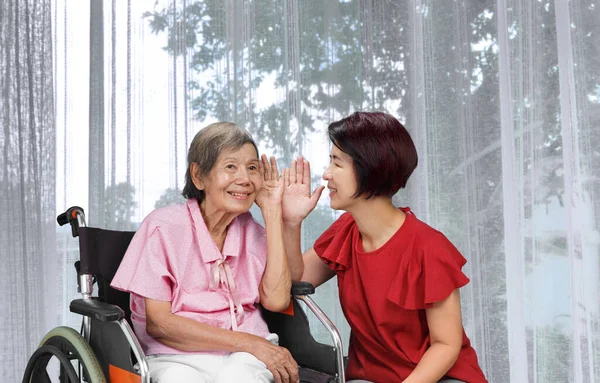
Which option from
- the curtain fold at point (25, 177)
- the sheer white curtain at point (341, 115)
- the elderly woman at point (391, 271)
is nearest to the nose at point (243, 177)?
the elderly woman at point (391, 271)

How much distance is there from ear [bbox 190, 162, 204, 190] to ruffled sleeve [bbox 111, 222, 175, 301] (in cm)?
19

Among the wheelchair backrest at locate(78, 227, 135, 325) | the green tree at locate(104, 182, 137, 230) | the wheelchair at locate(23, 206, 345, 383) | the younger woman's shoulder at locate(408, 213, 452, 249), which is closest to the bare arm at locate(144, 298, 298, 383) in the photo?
the wheelchair at locate(23, 206, 345, 383)

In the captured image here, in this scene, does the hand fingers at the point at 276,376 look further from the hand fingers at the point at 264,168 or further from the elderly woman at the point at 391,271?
the hand fingers at the point at 264,168

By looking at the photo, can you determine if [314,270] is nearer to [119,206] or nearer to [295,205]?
[295,205]

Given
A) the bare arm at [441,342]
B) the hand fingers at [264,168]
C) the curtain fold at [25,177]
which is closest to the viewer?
the bare arm at [441,342]

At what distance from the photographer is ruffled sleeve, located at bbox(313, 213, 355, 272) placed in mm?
1899

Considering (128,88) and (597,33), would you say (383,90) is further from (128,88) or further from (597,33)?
(128,88)

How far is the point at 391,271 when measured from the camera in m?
1.76

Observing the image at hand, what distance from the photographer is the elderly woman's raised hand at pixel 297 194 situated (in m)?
1.97

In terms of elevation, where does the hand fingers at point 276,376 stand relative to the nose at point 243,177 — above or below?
below

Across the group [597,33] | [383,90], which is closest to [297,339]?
[383,90]

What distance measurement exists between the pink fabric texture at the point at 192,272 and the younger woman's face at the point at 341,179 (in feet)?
1.03

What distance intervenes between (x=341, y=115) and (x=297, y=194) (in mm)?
1092

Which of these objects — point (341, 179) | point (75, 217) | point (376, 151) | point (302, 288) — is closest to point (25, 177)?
point (75, 217)
